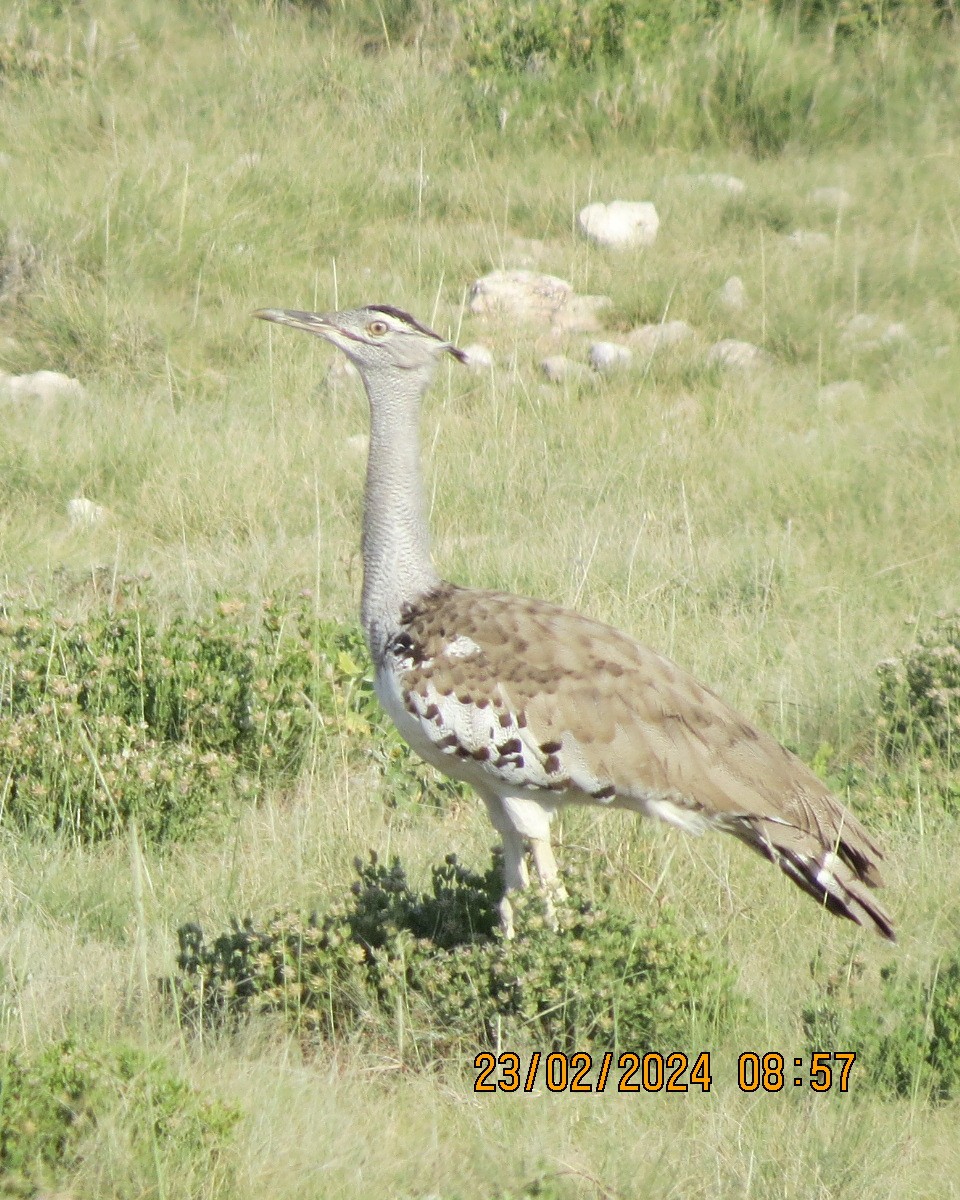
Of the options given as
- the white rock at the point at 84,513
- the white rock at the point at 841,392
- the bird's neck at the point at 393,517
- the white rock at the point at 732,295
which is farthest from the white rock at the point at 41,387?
the bird's neck at the point at 393,517

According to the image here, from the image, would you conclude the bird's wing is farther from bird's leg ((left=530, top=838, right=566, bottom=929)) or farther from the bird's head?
the bird's head

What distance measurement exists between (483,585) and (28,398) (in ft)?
7.29

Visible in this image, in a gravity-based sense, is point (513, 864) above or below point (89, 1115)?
below

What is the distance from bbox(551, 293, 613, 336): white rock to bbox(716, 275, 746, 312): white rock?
0.46 m

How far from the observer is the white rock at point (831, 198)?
7137 mm

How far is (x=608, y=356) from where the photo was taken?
20.6 feet

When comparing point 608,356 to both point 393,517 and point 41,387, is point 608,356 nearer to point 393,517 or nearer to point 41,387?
point 41,387

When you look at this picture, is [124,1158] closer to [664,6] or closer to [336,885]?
[336,885]

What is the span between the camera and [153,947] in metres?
3.14

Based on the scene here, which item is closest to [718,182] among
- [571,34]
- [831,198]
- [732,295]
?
[831,198]

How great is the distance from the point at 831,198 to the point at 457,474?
2704 mm

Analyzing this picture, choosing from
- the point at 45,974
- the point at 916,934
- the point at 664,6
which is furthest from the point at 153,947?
the point at 664,6

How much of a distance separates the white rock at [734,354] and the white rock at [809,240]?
2.58 feet
